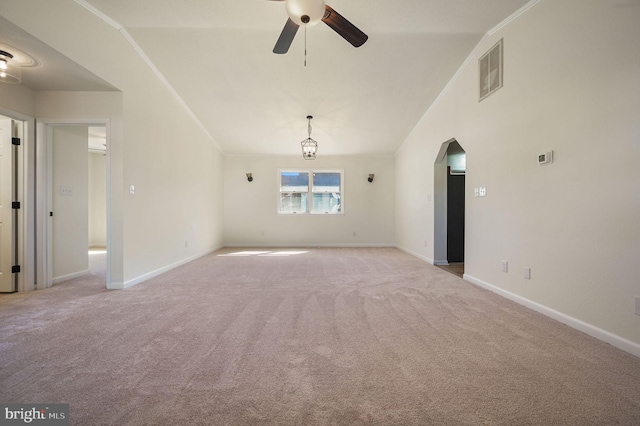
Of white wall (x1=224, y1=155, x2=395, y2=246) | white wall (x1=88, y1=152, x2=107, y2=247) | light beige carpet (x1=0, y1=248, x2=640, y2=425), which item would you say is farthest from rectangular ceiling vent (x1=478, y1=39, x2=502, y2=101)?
white wall (x1=88, y1=152, x2=107, y2=247)

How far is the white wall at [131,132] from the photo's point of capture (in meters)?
2.77

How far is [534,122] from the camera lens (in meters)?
2.78

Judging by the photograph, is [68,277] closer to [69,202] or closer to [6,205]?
[69,202]

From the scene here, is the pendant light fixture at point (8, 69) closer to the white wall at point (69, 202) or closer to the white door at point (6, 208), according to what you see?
the white door at point (6, 208)

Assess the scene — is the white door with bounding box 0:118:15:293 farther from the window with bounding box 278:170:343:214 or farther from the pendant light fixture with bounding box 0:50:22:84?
the window with bounding box 278:170:343:214

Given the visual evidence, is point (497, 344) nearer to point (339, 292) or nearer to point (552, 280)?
point (552, 280)

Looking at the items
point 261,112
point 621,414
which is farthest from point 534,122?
point 261,112

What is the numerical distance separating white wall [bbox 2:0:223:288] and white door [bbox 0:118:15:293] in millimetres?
517

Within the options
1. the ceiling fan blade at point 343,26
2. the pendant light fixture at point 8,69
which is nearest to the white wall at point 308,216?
the pendant light fixture at point 8,69

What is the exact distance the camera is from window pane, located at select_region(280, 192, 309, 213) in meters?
8.10

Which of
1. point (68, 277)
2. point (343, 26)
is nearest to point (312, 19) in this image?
point (343, 26)

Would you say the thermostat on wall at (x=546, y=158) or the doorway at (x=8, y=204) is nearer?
the thermostat on wall at (x=546, y=158)

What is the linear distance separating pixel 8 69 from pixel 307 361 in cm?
431

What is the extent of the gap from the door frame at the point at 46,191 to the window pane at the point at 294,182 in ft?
16.0
